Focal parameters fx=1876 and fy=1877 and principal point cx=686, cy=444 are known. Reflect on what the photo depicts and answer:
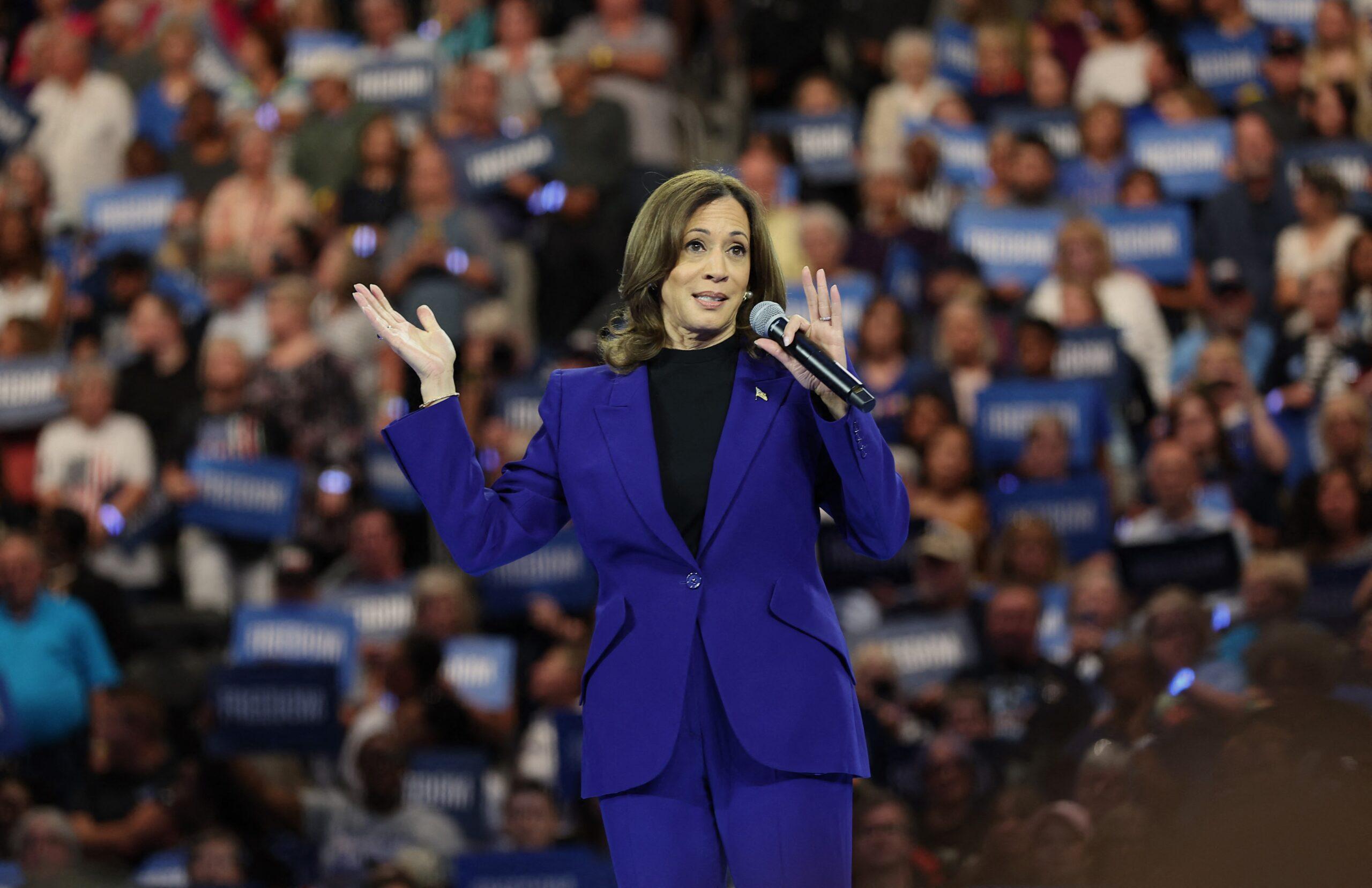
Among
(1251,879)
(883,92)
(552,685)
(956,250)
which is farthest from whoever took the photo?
(883,92)

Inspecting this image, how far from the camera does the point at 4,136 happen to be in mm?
9383

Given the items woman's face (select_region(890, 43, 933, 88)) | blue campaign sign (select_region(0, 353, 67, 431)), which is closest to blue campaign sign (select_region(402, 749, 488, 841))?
blue campaign sign (select_region(0, 353, 67, 431))

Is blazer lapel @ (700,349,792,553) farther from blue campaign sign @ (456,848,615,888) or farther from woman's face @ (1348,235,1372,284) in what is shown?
woman's face @ (1348,235,1372,284)

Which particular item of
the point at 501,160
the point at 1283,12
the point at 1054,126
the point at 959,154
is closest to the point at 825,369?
the point at 501,160

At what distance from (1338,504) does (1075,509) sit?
0.88 m

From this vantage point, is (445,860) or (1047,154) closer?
(445,860)

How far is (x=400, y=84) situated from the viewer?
8773mm

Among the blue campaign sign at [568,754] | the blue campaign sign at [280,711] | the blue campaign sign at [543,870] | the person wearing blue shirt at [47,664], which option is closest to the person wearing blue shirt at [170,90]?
the person wearing blue shirt at [47,664]

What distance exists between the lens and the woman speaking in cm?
243

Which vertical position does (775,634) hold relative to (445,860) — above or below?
above

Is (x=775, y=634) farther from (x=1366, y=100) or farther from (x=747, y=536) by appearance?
(x=1366, y=100)

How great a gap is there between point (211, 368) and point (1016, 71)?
404 centimetres

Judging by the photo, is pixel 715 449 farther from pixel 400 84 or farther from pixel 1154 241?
pixel 400 84

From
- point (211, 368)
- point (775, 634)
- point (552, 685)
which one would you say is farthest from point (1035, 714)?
point (211, 368)
